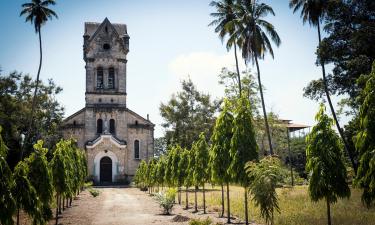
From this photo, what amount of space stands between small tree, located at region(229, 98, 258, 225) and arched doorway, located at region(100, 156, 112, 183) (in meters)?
38.4

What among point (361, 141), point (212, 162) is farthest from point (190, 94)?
point (361, 141)

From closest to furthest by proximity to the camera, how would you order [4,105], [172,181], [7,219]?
[7,219] < [172,181] < [4,105]

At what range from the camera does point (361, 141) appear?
11516 mm

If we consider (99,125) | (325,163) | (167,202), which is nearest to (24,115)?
(99,125)

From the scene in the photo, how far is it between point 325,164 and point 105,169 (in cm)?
4383

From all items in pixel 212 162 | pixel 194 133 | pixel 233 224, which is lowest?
pixel 233 224

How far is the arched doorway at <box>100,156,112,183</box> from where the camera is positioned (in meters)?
54.0

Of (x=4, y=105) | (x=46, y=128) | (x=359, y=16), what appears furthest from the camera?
(x=46, y=128)

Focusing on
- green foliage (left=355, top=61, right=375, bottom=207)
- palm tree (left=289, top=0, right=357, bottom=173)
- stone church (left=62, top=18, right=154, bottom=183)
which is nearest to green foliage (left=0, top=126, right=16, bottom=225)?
green foliage (left=355, top=61, right=375, bottom=207)

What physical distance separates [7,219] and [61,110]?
4241 centimetres

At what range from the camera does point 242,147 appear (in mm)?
17969

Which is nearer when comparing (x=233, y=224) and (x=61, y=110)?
(x=233, y=224)

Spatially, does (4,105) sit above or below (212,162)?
above

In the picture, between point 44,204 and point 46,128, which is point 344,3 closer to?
point 44,204
